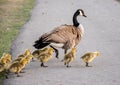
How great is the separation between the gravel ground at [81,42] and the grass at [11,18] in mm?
230

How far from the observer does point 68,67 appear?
40.3ft

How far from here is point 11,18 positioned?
19.8m

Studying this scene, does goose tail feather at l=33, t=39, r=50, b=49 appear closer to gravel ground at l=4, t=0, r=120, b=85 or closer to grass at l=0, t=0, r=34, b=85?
gravel ground at l=4, t=0, r=120, b=85

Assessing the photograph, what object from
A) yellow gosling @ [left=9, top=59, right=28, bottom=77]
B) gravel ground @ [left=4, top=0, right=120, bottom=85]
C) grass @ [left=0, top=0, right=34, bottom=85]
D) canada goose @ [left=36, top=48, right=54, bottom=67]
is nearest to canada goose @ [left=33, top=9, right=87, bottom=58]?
canada goose @ [left=36, top=48, right=54, bottom=67]

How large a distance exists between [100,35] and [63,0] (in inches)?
392

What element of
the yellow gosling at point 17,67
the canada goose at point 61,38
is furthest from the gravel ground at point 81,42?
the canada goose at point 61,38

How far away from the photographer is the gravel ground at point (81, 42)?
1116cm

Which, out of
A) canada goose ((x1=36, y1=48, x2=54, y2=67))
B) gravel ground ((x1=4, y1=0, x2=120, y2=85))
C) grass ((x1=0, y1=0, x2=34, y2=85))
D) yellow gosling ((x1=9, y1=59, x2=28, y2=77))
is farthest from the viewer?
grass ((x1=0, y1=0, x2=34, y2=85))

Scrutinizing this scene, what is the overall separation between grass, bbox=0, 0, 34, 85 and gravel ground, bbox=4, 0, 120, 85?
23 cm

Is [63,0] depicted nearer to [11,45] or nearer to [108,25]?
[108,25]

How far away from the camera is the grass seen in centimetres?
1555

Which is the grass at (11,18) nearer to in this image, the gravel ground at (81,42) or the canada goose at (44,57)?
the gravel ground at (81,42)

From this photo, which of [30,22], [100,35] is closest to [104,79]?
[100,35]

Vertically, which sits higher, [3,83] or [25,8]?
[25,8]
